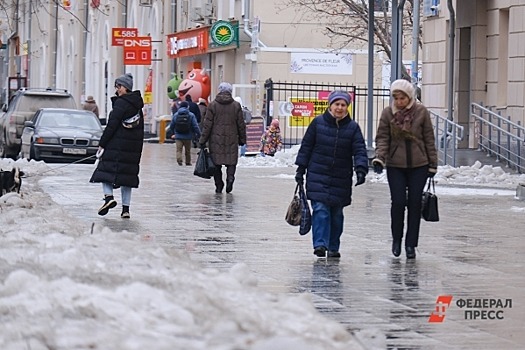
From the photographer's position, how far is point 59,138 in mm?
29000

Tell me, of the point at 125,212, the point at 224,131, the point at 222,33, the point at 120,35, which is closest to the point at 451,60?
the point at 224,131

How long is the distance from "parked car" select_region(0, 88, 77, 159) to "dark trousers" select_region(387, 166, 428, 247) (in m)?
21.2

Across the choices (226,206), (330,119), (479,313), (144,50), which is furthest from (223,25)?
(479,313)

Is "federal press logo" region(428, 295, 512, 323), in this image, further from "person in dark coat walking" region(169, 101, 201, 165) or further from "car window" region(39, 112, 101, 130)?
"car window" region(39, 112, 101, 130)

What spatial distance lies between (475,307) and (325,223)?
2957mm

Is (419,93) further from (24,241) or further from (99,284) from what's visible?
(99,284)

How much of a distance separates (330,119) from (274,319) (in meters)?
6.27

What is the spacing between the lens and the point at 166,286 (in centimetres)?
668

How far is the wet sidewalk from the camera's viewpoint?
8.78 metres

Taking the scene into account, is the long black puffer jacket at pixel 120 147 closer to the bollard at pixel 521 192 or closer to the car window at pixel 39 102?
the bollard at pixel 521 192

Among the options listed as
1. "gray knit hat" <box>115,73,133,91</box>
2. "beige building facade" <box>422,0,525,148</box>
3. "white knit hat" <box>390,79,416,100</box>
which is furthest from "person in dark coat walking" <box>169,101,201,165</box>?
"white knit hat" <box>390,79,416,100</box>

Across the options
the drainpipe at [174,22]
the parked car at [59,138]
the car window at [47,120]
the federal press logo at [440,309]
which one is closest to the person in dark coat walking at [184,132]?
the parked car at [59,138]

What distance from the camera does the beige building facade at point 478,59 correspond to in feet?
85.0

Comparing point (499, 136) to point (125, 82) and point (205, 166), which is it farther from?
point (125, 82)
